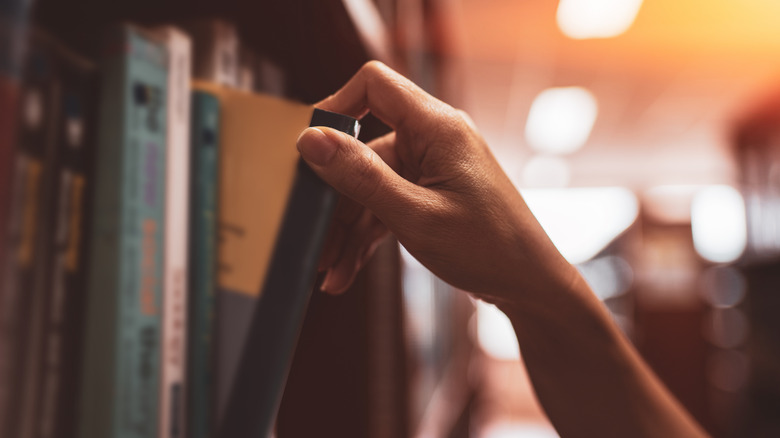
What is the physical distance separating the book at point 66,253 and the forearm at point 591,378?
0.42 m

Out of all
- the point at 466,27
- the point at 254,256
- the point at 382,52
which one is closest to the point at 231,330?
the point at 254,256

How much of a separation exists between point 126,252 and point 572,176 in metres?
8.16

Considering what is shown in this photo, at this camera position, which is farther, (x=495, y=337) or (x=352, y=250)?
(x=495, y=337)

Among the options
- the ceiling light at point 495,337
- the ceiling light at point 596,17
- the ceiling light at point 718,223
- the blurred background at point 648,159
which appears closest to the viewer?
the blurred background at point 648,159

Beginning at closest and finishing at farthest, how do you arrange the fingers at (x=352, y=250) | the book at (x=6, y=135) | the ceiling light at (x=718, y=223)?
the book at (x=6, y=135)
the fingers at (x=352, y=250)
the ceiling light at (x=718, y=223)

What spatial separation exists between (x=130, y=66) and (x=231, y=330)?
0.75 feet

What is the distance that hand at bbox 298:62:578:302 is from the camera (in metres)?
0.39

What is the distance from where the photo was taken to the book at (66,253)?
0.35 metres

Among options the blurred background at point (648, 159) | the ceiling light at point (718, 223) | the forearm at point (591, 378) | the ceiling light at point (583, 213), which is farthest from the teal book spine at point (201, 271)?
the ceiling light at point (583, 213)

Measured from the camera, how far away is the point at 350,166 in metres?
0.38

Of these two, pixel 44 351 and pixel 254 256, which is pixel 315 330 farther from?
pixel 44 351

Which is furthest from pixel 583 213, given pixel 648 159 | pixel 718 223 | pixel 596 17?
pixel 596 17

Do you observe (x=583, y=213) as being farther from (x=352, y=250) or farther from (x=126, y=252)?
(x=126, y=252)

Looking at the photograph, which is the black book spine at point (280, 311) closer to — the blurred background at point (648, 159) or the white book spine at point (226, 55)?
the white book spine at point (226, 55)
